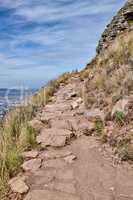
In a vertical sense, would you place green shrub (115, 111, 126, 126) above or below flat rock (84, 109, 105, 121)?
above

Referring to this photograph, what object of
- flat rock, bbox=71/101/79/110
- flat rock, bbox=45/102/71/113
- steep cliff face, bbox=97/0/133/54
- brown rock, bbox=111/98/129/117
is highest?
steep cliff face, bbox=97/0/133/54

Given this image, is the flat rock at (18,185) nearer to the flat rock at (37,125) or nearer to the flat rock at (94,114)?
the flat rock at (37,125)

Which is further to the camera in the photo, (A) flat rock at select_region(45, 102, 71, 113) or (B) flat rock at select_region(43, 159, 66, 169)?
(A) flat rock at select_region(45, 102, 71, 113)

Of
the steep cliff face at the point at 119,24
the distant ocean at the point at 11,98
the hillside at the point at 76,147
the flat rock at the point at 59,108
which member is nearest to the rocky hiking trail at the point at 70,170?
the hillside at the point at 76,147

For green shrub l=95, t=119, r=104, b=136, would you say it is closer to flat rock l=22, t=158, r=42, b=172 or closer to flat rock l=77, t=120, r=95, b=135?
flat rock l=77, t=120, r=95, b=135

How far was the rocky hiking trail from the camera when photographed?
4324 millimetres

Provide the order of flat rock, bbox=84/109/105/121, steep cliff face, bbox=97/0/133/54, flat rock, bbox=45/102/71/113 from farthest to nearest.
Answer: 1. steep cliff face, bbox=97/0/133/54
2. flat rock, bbox=45/102/71/113
3. flat rock, bbox=84/109/105/121

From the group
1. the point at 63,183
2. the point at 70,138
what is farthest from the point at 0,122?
the point at 63,183

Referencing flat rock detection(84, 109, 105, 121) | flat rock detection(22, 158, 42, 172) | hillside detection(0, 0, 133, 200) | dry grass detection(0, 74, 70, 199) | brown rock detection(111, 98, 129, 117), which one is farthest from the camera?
flat rock detection(84, 109, 105, 121)

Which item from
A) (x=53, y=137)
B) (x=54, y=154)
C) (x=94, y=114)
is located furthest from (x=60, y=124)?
(x=54, y=154)

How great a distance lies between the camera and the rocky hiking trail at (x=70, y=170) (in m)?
4.32

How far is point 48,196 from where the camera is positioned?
13.8 feet

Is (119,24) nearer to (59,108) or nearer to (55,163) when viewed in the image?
(59,108)

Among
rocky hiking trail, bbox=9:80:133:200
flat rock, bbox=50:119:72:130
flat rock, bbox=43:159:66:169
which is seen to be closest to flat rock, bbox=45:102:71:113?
flat rock, bbox=50:119:72:130
